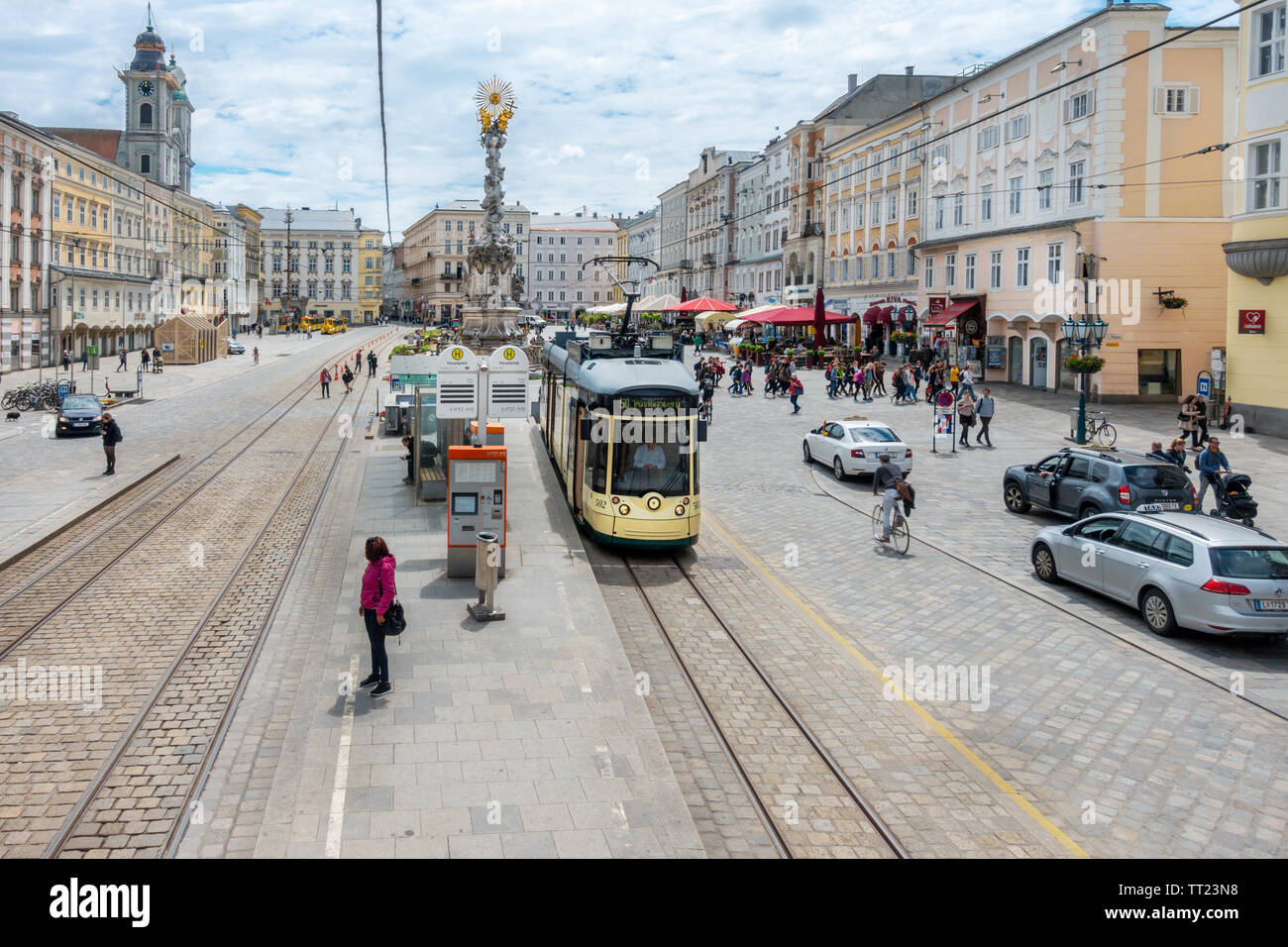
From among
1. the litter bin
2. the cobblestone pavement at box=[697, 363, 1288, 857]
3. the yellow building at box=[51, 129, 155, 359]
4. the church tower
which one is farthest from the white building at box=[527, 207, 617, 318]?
the litter bin

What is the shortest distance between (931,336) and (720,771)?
45.3 metres

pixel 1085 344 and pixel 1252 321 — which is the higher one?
pixel 1252 321

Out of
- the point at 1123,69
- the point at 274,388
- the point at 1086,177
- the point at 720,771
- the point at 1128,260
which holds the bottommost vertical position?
the point at 720,771

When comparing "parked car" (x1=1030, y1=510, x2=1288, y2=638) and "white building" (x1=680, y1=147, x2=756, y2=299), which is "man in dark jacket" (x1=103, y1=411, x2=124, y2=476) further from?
"white building" (x1=680, y1=147, x2=756, y2=299)

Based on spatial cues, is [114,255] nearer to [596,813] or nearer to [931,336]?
[931,336]

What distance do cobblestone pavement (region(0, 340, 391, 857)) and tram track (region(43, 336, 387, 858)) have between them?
18mm

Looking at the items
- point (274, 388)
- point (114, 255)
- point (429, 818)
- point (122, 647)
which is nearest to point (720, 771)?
point (429, 818)

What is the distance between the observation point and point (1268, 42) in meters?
29.0

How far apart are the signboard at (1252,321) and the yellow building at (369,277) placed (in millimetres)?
151245

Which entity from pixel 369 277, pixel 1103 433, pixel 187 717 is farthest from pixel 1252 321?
pixel 369 277

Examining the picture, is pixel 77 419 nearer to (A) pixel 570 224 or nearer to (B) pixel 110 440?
(B) pixel 110 440

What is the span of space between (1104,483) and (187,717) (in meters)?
15.0

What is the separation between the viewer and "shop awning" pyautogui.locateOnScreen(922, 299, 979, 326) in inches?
1870

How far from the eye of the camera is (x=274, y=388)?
178ft
